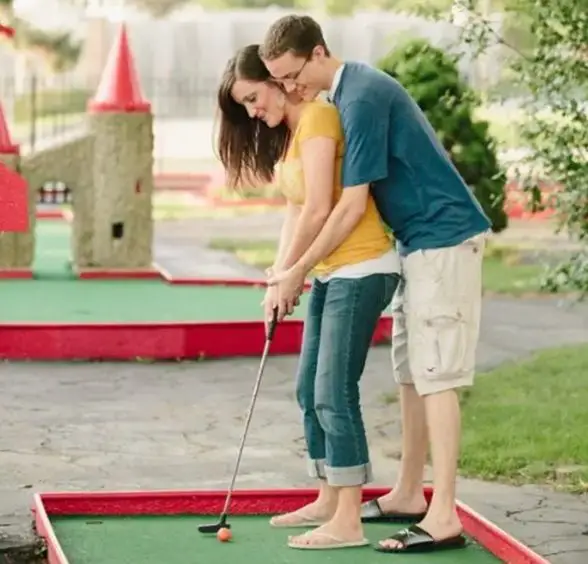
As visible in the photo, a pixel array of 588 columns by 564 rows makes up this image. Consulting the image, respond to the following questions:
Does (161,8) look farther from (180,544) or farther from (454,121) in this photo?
(180,544)

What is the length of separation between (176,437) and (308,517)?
2165 millimetres

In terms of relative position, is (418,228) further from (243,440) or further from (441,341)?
(243,440)

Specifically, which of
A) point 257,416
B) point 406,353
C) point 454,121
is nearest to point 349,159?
point 406,353

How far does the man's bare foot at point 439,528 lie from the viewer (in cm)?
531

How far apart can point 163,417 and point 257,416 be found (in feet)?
1.43

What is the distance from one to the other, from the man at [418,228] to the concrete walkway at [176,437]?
24.9 inches

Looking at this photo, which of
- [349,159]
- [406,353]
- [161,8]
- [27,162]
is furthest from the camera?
[161,8]

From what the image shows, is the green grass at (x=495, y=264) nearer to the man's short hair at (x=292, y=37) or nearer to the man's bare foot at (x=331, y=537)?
the man's bare foot at (x=331, y=537)

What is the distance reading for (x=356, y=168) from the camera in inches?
203

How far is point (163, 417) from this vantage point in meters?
8.16

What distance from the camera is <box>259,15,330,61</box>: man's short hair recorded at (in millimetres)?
5203

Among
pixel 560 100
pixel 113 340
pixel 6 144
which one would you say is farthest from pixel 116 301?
pixel 560 100

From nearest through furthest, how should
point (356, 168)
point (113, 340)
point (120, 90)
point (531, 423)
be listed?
point (356, 168) < point (531, 423) < point (113, 340) < point (120, 90)

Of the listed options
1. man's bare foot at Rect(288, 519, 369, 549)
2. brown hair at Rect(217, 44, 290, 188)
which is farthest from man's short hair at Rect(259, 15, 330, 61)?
man's bare foot at Rect(288, 519, 369, 549)
